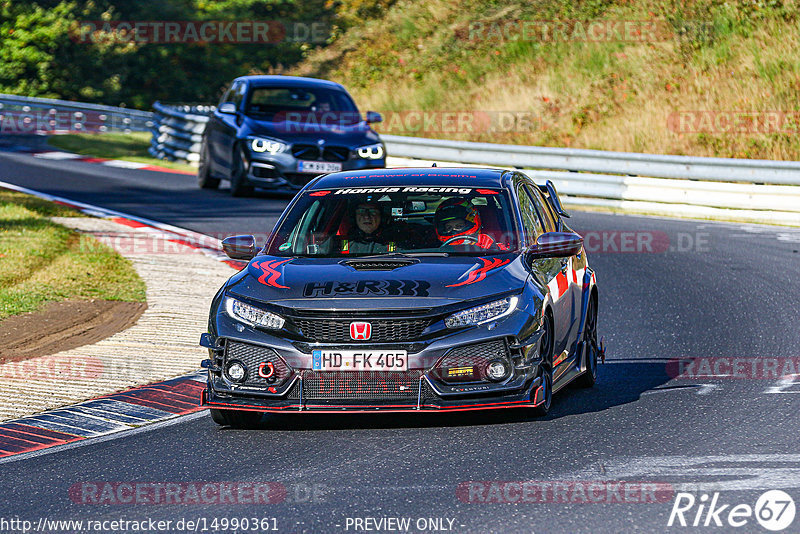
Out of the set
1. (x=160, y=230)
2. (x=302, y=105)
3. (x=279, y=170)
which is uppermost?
(x=302, y=105)

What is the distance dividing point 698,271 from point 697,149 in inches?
433

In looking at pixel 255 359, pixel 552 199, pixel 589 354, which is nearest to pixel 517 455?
pixel 255 359

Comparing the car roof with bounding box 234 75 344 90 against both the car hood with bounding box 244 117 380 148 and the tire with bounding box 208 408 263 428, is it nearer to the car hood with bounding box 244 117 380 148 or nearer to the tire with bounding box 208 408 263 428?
the car hood with bounding box 244 117 380 148

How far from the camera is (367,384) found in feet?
24.5

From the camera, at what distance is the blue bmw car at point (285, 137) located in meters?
20.4

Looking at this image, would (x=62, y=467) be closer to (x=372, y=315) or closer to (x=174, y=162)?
(x=372, y=315)

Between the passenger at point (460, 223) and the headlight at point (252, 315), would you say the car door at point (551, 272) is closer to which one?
the passenger at point (460, 223)

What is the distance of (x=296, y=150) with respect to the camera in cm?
2039

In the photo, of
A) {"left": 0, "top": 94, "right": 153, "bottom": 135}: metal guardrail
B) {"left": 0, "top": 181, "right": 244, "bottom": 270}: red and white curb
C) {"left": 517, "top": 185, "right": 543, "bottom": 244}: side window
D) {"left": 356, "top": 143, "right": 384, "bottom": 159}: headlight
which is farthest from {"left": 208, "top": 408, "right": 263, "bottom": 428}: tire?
{"left": 0, "top": 94, "right": 153, "bottom": 135}: metal guardrail

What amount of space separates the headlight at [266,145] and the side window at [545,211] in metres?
10.7

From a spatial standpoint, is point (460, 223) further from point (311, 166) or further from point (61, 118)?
point (61, 118)

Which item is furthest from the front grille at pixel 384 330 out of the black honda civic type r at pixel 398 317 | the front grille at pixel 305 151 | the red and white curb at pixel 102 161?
the red and white curb at pixel 102 161

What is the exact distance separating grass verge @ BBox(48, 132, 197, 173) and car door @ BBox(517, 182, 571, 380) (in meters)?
19.3

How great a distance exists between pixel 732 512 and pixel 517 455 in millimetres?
1474
